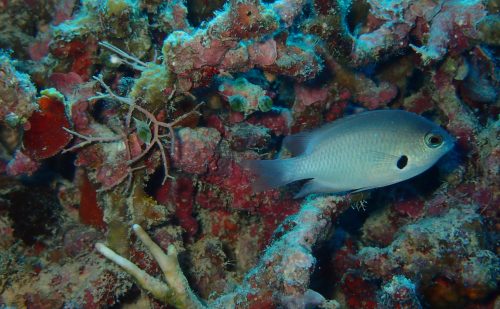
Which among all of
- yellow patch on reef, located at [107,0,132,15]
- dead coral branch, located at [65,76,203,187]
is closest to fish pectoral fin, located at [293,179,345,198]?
dead coral branch, located at [65,76,203,187]

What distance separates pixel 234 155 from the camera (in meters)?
3.60

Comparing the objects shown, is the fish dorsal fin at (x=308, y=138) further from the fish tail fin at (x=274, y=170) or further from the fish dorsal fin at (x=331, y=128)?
the fish tail fin at (x=274, y=170)

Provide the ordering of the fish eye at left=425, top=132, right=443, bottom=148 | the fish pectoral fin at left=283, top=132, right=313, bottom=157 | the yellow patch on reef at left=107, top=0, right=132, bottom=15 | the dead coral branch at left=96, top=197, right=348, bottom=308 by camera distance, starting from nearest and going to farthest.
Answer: the dead coral branch at left=96, top=197, right=348, bottom=308 → the fish eye at left=425, top=132, right=443, bottom=148 → the fish pectoral fin at left=283, top=132, right=313, bottom=157 → the yellow patch on reef at left=107, top=0, right=132, bottom=15

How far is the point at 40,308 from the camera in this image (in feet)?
10.7

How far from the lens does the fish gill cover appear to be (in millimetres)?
2760

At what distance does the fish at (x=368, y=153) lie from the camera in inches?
104

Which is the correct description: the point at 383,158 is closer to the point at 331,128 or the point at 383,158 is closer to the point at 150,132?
the point at 331,128

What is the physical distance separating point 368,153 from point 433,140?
50 centimetres

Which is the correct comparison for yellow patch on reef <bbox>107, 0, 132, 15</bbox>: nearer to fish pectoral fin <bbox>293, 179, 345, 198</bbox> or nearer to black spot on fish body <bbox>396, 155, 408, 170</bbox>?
fish pectoral fin <bbox>293, 179, 345, 198</bbox>

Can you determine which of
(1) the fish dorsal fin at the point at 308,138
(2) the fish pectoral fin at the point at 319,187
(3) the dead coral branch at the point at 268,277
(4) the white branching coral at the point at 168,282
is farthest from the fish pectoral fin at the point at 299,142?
(4) the white branching coral at the point at 168,282

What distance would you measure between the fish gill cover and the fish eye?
0.02 meters

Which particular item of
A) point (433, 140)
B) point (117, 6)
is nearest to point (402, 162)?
point (433, 140)

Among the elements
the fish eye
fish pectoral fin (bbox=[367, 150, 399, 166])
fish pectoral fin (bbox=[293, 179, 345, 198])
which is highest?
the fish eye

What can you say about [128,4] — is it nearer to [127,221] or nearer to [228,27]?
[228,27]
